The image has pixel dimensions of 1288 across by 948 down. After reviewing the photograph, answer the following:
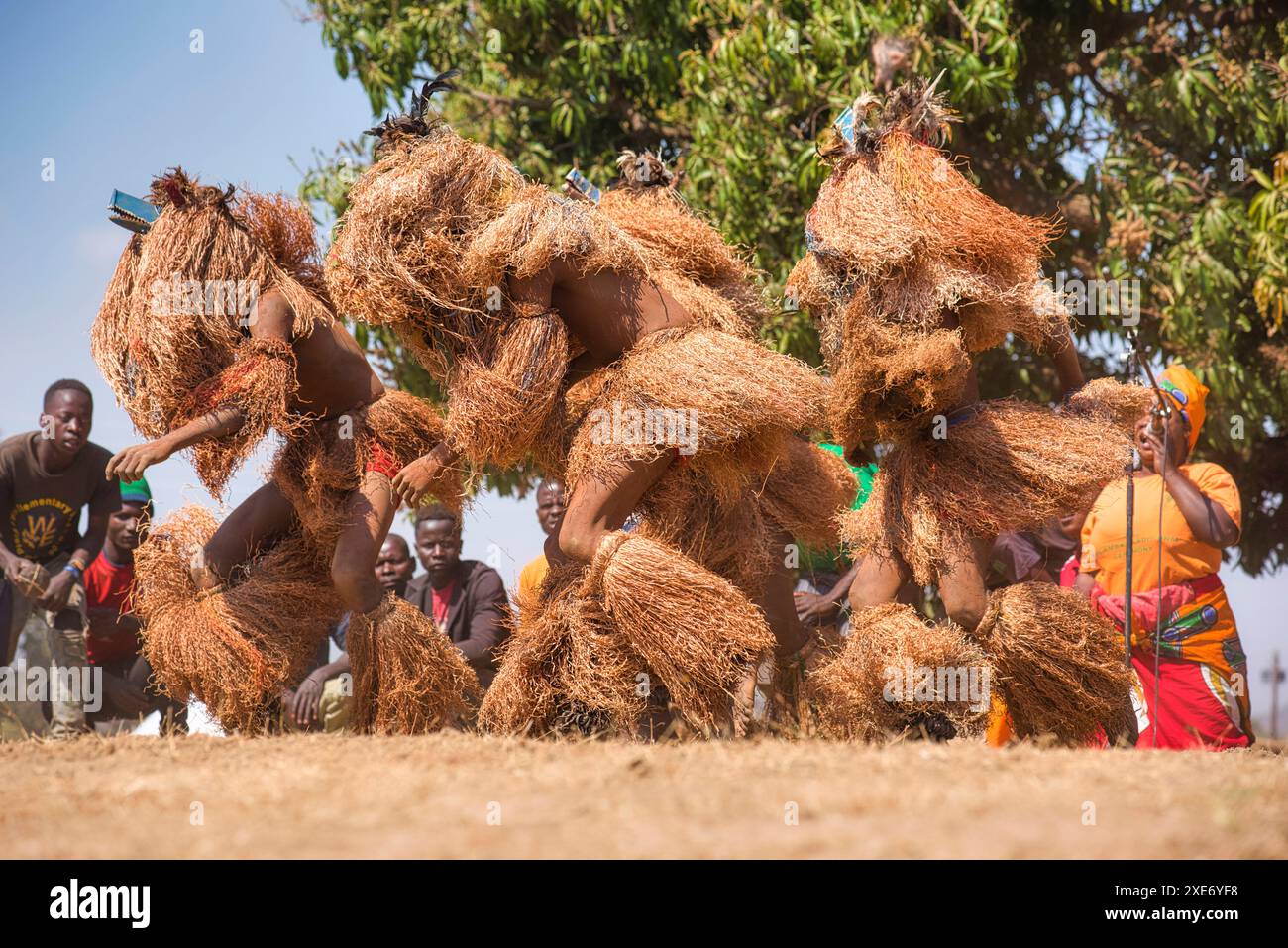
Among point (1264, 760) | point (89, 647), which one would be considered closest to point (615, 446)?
point (1264, 760)

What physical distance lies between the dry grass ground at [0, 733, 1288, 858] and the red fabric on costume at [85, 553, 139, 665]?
3728mm

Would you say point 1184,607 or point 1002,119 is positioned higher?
point 1002,119

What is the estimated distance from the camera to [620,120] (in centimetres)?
845

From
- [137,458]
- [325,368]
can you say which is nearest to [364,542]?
[325,368]

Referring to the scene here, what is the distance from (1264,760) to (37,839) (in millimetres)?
3001

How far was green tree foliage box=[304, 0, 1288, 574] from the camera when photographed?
23.0 ft

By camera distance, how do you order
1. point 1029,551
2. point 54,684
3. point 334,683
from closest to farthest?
1. point 1029,551
2. point 334,683
3. point 54,684

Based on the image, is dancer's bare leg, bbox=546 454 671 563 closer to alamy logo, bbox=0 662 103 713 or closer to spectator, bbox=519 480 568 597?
spectator, bbox=519 480 568 597

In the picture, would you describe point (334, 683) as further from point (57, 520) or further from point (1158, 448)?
point (1158, 448)

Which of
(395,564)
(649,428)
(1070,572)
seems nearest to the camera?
(649,428)

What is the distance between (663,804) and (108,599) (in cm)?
545

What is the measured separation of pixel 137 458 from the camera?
4.30 meters
